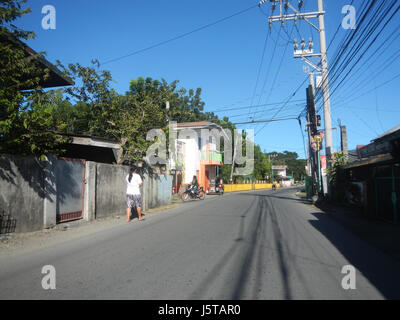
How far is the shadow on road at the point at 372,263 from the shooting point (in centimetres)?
394

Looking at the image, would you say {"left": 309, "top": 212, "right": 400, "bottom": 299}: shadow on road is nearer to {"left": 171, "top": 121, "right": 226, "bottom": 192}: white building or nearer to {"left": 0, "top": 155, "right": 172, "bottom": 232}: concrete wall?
{"left": 0, "top": 155, "right": 172, "bottom": 232}: concrete wall

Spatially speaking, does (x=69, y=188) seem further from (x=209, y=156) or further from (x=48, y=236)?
(x=209, y=156)

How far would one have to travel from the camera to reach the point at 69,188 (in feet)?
28.2

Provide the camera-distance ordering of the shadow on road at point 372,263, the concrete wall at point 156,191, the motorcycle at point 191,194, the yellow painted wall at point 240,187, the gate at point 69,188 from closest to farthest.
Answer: the shadow on road at point 372,263 < the gate at point 69,188 < the concrete wall at point 156,191 < the motorcycle at point 191,194 < the yellow painted wall at point 240,187

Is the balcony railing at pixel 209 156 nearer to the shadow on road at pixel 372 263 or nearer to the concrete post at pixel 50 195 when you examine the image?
the concrete post at pixel 50 195

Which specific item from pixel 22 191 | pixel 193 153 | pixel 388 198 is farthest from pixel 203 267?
pixel 193 153

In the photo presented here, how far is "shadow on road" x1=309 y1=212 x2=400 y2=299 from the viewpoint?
3936mm

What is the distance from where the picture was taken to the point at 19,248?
19.5 feet

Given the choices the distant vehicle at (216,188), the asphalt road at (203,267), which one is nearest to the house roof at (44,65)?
the asphalt road at (203,267)

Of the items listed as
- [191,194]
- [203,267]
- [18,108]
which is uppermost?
[18,108]

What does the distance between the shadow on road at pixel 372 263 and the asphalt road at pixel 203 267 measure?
0.01m

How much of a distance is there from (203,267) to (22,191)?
500 cm
